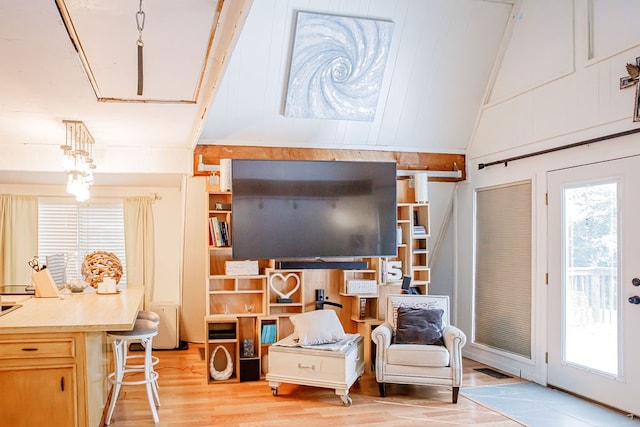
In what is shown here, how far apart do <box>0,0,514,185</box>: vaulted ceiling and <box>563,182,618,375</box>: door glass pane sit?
5.74 feet

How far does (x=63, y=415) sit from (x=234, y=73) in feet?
10.4

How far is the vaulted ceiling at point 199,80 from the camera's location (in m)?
2.25

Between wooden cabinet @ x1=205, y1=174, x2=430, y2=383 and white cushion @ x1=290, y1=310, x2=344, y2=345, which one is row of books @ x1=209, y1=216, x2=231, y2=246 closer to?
wooden cabinet @ x1=205, y1=174, x2=430, y2=383

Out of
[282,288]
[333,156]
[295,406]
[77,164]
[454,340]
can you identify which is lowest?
[295,406]

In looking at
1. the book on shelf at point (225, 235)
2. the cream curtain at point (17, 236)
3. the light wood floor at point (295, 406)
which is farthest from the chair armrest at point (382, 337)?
the cream curtain at point (17, 236)

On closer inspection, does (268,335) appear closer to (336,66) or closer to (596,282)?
(336,66)

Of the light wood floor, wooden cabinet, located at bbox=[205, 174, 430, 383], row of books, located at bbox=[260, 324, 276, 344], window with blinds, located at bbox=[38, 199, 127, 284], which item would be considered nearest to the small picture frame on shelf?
wooden cabinet, located at bbox=[205, 174, 430, 383]

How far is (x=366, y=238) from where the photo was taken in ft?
17.6

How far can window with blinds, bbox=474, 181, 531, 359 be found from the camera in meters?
5.23

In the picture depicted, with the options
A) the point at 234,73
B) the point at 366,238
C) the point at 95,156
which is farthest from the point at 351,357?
the point at 95,156

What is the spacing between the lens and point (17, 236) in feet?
20.8

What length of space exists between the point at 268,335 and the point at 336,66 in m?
2.64

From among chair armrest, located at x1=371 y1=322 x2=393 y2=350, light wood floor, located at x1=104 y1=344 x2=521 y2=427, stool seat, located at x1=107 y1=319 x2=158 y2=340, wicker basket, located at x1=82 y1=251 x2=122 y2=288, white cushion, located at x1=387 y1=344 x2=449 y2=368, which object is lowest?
light wood floor, located at x1=104 y1=344 x2=521 y2=427

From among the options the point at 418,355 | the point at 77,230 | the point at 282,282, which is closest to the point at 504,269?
the point at 418,355
